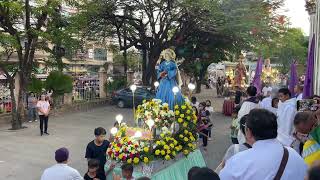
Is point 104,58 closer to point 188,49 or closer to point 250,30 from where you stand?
point 188,49

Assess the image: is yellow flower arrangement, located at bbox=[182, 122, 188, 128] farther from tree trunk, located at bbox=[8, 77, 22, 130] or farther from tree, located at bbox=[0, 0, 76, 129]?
tree trunk, located at bbox=[8, 77, 22, 130]

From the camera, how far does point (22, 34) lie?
17.3 meters

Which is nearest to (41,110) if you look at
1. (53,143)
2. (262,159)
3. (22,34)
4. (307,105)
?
(53,143)

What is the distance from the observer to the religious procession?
4867 millimetres

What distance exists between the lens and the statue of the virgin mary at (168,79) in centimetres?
1027

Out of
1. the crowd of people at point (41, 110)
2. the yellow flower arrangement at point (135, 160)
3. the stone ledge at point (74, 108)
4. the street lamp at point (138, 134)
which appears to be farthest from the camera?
the stone ledge at point (74, 108)

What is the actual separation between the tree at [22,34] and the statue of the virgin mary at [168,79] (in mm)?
8117

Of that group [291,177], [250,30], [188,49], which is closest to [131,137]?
[291,177]

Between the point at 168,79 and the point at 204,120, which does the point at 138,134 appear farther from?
the point at 204,120

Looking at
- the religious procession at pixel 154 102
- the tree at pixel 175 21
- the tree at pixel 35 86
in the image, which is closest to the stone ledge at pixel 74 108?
the religious procession at pixel 154 102

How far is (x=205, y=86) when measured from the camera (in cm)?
5062

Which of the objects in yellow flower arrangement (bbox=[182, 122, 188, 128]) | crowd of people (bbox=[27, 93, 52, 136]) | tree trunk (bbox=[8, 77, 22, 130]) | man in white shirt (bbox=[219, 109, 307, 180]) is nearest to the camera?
man in white shirt (bbox=[219, 109, 307, 180])

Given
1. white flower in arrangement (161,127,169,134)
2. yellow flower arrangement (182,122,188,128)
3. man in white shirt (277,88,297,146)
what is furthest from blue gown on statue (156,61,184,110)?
man in white shirt (277,88,297,146)

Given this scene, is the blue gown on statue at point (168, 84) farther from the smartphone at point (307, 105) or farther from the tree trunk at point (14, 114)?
the tree trunk at point (14, 114)
